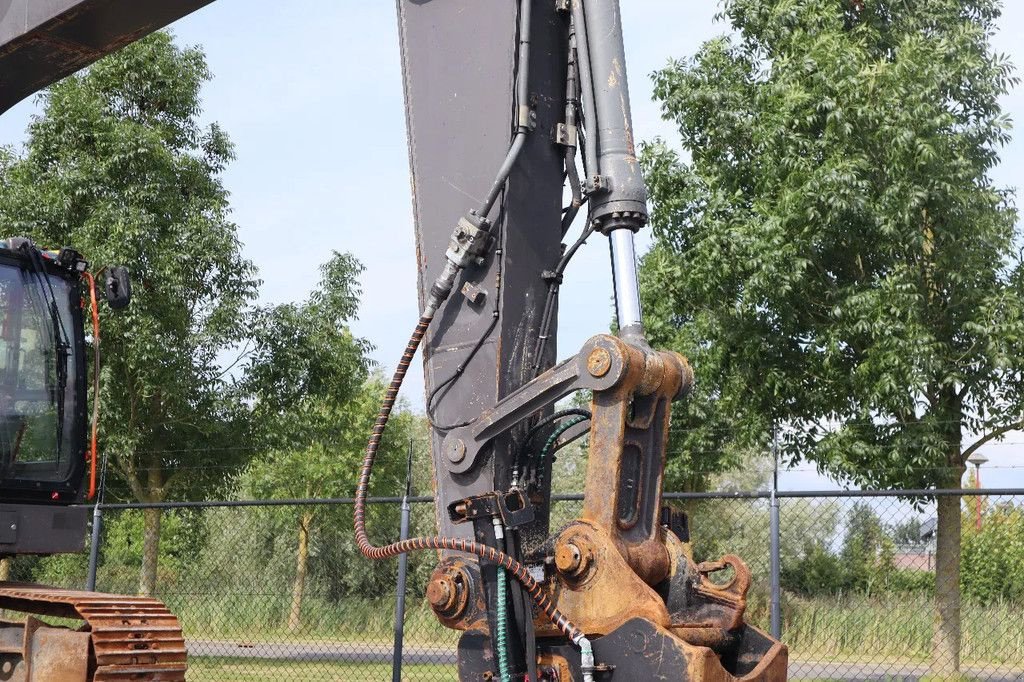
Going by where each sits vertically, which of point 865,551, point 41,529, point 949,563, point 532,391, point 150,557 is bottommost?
point 150,557

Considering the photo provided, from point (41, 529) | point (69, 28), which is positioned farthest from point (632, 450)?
point (69, 28)

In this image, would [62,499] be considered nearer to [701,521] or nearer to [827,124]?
[827,124]

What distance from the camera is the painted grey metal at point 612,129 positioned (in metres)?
3.93

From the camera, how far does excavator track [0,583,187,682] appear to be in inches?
181

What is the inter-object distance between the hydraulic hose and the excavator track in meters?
1.32

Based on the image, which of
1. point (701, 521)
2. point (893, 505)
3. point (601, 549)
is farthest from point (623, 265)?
point (701, 521)

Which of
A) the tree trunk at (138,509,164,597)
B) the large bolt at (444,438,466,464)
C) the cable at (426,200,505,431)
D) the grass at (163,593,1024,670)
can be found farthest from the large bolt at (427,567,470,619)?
the tree trunk at (138,509,164,597)

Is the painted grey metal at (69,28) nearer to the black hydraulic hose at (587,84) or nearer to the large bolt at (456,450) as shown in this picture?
the black hydraulic hose at (587,84)

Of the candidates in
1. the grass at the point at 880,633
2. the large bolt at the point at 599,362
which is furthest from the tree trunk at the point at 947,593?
the large bolt at the point at 599,362

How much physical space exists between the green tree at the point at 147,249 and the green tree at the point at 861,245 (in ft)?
22.6

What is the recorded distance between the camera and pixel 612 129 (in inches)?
157

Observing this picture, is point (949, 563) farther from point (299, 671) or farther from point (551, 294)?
point (551, 294)

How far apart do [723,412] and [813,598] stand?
4.17 metres

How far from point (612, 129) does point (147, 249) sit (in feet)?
46.0
